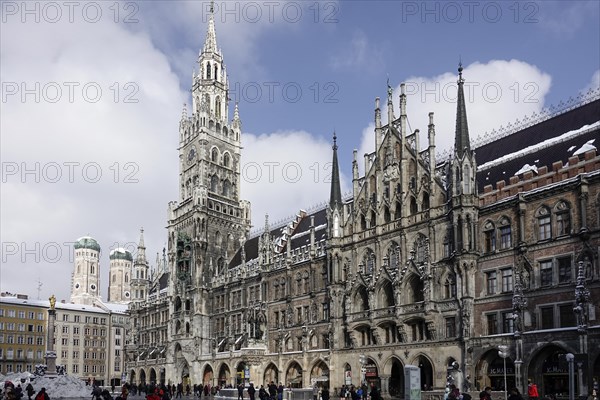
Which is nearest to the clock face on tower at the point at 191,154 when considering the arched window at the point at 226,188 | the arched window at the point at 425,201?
the arched window at the point at 226,188

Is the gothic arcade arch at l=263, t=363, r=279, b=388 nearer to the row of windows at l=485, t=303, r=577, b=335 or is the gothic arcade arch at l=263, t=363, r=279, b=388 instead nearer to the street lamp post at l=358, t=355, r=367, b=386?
the street lamp post at l=358, t=355, r=367, b=386

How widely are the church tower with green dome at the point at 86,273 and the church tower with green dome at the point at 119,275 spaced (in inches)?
250

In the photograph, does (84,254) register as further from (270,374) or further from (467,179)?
(467,179)

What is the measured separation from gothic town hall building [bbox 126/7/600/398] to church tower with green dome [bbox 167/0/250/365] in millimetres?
365

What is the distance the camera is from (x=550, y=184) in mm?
42688

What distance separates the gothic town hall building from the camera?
41.0 m

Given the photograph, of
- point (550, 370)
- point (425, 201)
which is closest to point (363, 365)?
point (425, 201)

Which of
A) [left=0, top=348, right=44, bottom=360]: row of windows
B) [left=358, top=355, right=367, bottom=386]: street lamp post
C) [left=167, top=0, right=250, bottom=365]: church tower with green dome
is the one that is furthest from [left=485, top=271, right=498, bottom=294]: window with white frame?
[left=0, top=348, right=44, bottom=360]: row of windows

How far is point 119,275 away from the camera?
189875mm

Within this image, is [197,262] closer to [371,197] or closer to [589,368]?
[371,197]

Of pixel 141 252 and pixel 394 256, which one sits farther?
pixel 141 252

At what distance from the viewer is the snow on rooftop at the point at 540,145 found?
4471 centimetres

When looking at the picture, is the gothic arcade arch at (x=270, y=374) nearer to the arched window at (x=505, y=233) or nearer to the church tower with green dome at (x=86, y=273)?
the arched window at (x=505, y=233)

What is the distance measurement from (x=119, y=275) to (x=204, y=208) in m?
116
